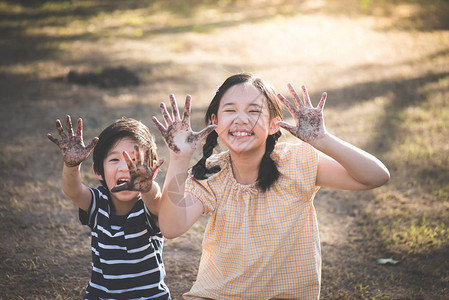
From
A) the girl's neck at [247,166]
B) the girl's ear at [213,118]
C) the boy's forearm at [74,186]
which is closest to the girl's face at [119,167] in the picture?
the boy's forearm at [74,186]

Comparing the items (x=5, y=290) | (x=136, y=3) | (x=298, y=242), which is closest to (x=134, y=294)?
(x=298, y=242)

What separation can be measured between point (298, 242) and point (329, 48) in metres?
6.80

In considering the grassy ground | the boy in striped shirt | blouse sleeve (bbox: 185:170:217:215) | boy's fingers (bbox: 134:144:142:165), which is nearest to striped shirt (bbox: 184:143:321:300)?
blouse sleeve (bbox: 185:170:217:215)

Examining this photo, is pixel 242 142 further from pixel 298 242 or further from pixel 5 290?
pixel 5 290

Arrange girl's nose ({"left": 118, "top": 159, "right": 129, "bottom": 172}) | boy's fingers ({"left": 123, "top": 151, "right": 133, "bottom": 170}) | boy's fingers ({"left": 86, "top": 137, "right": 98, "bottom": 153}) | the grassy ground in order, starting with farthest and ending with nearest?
1. the grassy ground
2. girl's nose ({"left": 118, "top": 159, "right": 129, "bottom": 172})
3. boy's fingers ({"left": 86, "top": 137, "right": 98, "bottom": 153})
4. boy's fingers ({"left": 123, "top": 151, "right": 133, "bottom": 170})

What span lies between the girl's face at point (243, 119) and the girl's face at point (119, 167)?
50cm

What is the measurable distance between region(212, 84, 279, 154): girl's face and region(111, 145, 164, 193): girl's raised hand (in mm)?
403

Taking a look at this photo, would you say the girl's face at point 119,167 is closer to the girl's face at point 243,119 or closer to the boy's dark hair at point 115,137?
the boy's dark hair at point 115,137

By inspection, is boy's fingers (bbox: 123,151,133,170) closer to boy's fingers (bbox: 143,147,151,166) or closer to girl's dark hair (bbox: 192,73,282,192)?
boy's fingers (bbox: 143,147,151,166)

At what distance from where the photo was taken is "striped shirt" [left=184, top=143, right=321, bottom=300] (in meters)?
2.12

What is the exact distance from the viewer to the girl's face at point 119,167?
2.18m

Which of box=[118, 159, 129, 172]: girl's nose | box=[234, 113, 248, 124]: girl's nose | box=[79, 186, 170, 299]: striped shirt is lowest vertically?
box=[79, 186, 170, 299]: striped shirt

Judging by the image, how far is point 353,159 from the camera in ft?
6.35

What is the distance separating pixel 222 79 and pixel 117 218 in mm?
4548
